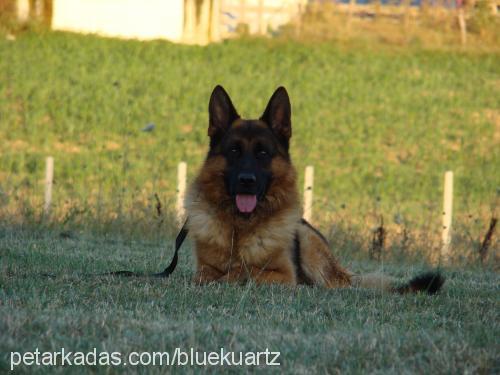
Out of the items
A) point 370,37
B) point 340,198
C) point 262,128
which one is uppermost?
point 370,37

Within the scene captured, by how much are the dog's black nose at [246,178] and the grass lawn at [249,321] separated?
794mm

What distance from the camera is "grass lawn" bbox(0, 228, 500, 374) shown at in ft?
13.7

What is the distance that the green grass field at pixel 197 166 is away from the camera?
4.50 metres

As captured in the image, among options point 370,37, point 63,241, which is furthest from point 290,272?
point 370,37

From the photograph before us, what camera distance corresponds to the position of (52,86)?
28.5m

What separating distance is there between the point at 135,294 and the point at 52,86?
2375 centimetres

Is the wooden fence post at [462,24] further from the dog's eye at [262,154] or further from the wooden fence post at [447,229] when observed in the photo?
the dog's eye at [262,154]

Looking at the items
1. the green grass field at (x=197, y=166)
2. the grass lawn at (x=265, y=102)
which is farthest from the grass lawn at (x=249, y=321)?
the grass lawn at (x=265, y=102)

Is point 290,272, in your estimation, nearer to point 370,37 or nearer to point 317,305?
point 317,305

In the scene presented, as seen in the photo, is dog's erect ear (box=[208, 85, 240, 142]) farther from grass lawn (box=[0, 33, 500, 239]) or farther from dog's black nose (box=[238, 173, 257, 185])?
grass lawn (box=[0, 33, 500, 239])

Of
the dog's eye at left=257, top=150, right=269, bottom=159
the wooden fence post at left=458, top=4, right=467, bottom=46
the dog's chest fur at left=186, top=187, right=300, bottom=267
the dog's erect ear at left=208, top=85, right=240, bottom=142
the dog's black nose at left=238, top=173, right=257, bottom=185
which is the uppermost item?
the wooden fence post at left=458, top=4, right=467, bottom=46

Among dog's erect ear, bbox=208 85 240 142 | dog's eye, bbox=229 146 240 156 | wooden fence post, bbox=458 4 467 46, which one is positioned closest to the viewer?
dog's eye, bbox=229 146 240 156

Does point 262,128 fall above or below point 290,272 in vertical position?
above

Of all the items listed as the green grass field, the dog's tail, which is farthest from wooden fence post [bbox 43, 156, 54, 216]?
the dog's tail
